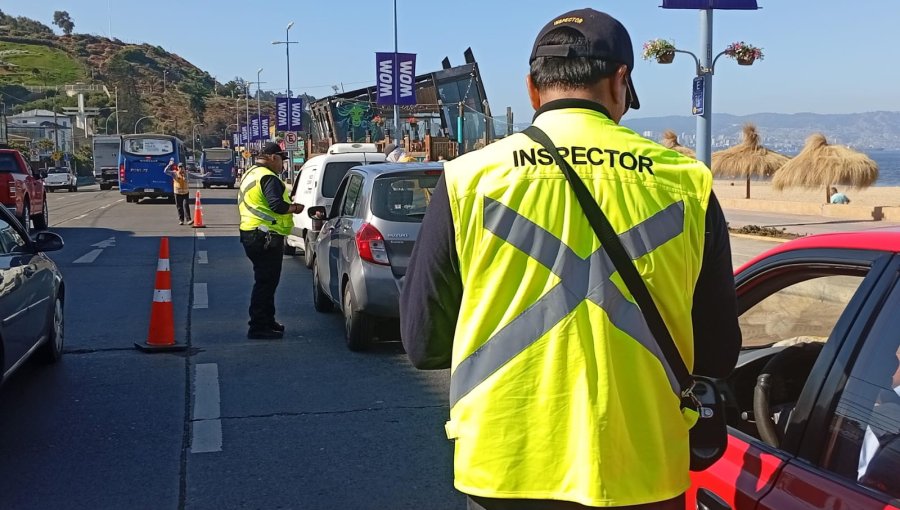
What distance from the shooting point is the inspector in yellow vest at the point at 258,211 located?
8453mm

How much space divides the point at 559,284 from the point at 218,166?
5348 centimetres

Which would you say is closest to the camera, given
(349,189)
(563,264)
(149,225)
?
(563,264)

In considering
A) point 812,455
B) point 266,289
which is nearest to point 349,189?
point 266,289

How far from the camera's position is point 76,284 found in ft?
40.2

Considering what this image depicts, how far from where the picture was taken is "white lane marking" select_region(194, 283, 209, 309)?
34.6 feet

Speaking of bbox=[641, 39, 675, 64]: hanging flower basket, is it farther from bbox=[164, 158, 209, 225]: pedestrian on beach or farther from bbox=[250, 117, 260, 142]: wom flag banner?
bbox=[250, 117, 260, 142]: wom flag banner

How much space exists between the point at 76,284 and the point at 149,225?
11736 millimetres

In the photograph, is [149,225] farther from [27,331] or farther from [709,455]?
[709,455]

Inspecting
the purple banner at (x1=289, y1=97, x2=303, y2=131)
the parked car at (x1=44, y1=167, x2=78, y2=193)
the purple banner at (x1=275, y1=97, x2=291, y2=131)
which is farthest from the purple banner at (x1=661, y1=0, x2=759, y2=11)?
the parked car at (x1=44, y1=167, x2=78, y2=193)

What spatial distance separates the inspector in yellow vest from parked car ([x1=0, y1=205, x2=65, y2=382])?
175 cm

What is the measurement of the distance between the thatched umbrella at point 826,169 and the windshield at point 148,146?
76.7 ft

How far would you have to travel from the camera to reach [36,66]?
622ft

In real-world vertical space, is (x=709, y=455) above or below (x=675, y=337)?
below

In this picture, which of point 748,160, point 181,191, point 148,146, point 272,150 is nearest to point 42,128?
point 148,146
